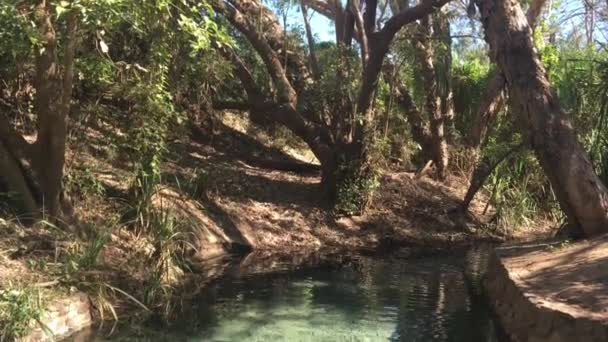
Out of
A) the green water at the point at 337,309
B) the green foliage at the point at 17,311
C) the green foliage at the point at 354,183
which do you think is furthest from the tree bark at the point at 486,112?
the green foliage at the point at 17,311

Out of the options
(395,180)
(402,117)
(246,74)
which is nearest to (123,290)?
(246,74)

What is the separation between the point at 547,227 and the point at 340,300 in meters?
9.05

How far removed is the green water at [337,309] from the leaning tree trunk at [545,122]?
2079mm

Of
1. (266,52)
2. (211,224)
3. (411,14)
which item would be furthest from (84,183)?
(411,14)

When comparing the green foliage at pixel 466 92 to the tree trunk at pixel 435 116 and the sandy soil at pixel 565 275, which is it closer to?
the tree trunk at pixel 435 116

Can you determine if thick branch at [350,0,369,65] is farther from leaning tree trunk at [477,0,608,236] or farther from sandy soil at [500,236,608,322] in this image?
sandy soil at [500,236,608,322]

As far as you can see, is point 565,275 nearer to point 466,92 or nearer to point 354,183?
point 354,183

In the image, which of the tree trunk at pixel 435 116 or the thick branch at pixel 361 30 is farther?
the tree trunk at pixel 435 116

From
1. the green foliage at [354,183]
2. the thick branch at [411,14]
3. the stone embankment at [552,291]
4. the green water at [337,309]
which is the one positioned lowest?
the green water at [337,309]

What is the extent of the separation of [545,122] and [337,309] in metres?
4.18

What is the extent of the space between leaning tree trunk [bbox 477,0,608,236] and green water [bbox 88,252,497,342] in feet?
6.82

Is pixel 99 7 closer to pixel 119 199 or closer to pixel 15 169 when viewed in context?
pixel 15 169

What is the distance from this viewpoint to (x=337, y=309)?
902cm

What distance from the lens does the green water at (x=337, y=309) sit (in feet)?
25.7
